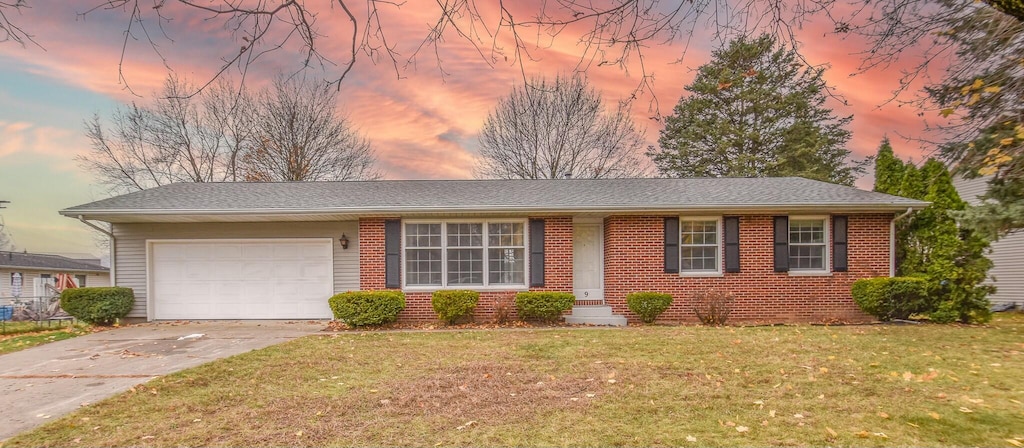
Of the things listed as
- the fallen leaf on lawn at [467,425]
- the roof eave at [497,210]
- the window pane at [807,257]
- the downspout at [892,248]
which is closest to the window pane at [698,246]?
the roof eave at [497,210]

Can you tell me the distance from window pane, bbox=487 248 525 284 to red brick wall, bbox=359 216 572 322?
0.29 metres

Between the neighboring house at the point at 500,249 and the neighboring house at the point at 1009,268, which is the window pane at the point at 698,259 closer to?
the neighboring house at the point at 500,249

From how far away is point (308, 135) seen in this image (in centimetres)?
2303

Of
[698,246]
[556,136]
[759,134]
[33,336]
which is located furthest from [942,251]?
[33,336]

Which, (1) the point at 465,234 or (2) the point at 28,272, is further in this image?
(2) the point at 28,272

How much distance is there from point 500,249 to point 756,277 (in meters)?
5.77

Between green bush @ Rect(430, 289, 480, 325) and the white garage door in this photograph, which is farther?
the white garage door

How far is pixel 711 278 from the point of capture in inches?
471

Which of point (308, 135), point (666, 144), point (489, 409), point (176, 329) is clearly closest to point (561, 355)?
point (489, 409)

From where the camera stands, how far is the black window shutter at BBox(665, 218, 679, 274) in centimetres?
1194

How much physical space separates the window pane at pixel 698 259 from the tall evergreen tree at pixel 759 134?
45.2 feet

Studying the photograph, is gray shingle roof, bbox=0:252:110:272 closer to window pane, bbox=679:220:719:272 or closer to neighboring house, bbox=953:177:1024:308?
window pane, bbox=679:220:719:272

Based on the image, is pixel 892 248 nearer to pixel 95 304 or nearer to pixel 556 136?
pixel 556 136

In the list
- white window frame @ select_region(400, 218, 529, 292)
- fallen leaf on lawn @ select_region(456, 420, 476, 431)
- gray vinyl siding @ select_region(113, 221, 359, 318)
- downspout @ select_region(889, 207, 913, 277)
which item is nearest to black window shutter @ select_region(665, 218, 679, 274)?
white window frame @ select_region(400, 218, 529, 292)
